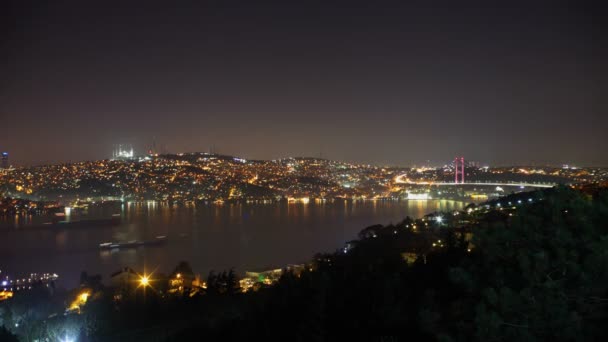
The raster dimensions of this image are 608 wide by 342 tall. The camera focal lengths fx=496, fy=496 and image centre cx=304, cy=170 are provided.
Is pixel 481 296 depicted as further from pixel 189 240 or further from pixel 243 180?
pixel 243 180

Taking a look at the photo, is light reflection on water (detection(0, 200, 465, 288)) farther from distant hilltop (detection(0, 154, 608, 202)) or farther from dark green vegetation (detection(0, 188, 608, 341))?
distant hilltop (detection(0, 154, 608, 202))

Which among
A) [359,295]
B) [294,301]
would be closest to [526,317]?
[359,295]

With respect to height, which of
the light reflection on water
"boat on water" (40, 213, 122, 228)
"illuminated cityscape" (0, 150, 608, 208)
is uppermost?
"illuminated cityscape" (0, 150, 608, 208)

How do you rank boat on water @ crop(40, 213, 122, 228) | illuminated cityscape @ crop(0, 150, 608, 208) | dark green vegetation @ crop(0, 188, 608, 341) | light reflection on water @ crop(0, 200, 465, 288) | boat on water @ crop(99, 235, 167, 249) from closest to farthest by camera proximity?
dark green vegetation @ crop(0, 188, 608, 341) < light reflection on water @ crop(0, 200, 465, 288) < boat on water @ crop(99, 235, 167, 249) < boat on water @ crop(40, 213, 122, 228) < illuminated cityscape @ crop(0, 150, 608, 208)

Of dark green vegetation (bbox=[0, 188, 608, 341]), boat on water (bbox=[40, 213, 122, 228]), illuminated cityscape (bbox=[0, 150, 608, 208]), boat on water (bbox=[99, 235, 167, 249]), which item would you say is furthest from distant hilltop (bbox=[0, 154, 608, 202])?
dark green vegetation (bbox=[0, 188, 608, 341])

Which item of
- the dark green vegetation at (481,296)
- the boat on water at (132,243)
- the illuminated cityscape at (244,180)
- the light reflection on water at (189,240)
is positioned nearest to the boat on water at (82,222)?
the light reflection on water at (189,240)

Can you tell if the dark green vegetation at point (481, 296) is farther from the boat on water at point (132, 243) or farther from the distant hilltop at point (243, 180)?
the distant hilltop at point (243, 180)
